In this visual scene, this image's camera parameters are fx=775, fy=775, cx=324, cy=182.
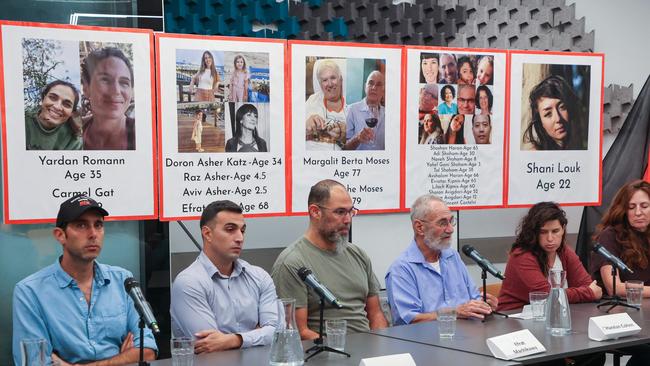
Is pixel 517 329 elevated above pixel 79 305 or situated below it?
below

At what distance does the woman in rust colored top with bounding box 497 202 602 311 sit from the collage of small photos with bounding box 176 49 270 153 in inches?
60.4

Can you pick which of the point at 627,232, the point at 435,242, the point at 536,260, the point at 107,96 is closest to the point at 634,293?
the point at 536,260

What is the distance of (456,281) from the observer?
4086mm

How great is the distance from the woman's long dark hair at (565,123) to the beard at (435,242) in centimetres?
155

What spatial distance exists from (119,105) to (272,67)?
35.7 inches

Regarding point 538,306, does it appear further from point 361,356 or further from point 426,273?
point 361,356

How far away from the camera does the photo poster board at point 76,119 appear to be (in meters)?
3.85

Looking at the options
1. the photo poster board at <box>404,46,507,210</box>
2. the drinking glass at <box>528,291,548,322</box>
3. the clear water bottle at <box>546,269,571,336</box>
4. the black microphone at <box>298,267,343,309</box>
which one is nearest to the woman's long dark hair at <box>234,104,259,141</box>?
the photo poster board at <box>404,46,507,210</box>

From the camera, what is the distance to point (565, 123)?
17.3ft

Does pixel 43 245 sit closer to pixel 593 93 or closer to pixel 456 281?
pixel 456 281

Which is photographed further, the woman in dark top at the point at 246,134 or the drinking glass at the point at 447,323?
the woman in dark top at the point at 246,134

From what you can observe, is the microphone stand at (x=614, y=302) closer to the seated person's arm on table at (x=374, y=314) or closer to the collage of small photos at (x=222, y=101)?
the seated person's arm on table at (x=374, y=314)

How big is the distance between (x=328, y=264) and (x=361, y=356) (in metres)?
1.09

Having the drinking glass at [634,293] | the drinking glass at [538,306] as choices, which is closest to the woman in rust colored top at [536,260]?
the drinking glass at [634,293]
